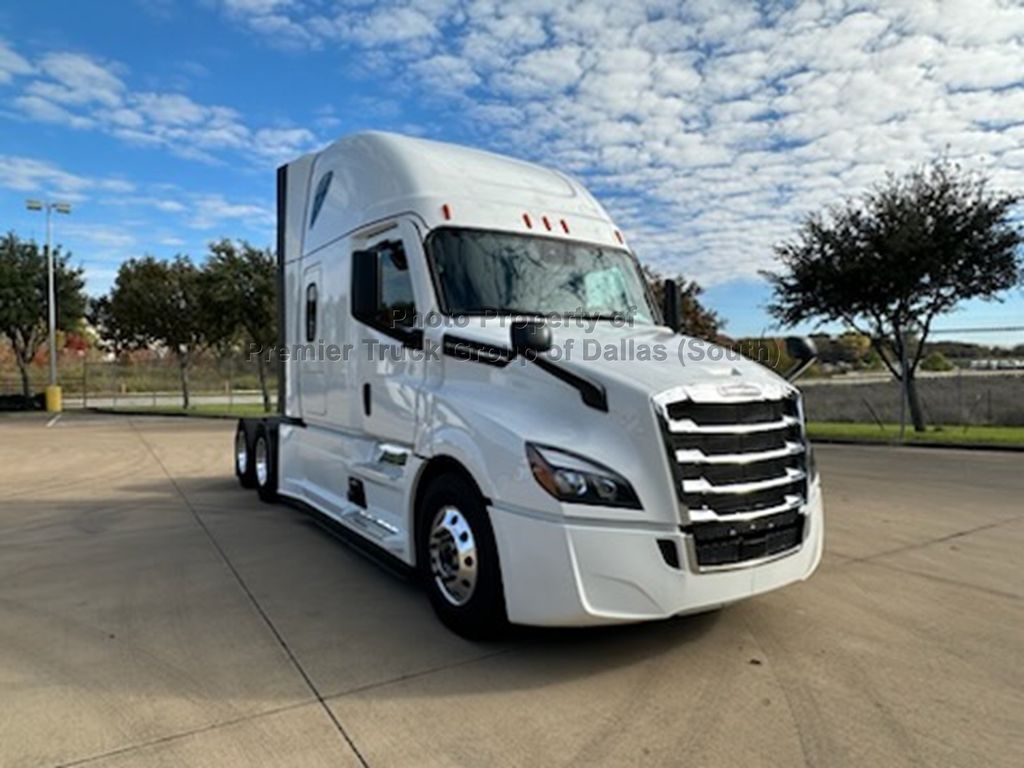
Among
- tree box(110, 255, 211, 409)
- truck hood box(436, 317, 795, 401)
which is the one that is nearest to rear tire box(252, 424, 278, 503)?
truck hood box(436, 317, 795, 401)

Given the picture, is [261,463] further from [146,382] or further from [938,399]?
[146,382]

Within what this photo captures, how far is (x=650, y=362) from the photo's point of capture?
4.14 meters

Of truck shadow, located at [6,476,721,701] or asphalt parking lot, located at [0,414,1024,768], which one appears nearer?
Answer: asphalt parking lot, located at [0,414,1024,768]

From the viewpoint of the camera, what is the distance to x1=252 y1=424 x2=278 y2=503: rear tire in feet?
28.0

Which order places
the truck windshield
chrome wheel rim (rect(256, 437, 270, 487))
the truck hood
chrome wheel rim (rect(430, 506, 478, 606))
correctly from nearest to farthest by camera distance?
1. the truck hood
2. chrome wheel rim (rect(430, 506, 478, 606))
3. the truck windshield
4. chrome wheel rim (rect(256, 437, 270, 487))

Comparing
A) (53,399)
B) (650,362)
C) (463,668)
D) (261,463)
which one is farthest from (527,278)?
(53,399)

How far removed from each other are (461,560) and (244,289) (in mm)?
25727

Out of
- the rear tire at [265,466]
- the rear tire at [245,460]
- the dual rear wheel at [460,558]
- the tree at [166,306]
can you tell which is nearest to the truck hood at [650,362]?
the dual rear wheel at [460,558]

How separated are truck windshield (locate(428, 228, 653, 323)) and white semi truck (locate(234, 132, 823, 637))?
0.6 inches

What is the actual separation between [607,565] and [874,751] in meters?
1.34

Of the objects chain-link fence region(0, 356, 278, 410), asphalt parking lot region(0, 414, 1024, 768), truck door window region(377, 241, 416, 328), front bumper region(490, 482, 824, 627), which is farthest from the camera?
chain-link fence region(0, 356, 278, 410)

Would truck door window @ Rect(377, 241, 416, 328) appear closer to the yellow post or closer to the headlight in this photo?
the headlight

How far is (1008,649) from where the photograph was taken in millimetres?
4086

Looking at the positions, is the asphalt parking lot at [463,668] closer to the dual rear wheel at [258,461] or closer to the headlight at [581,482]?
the headlight at [581,482]
